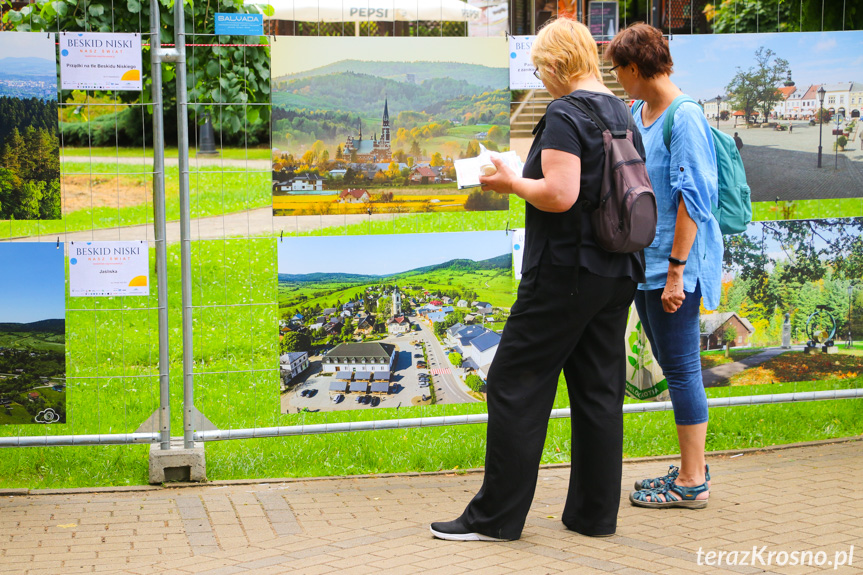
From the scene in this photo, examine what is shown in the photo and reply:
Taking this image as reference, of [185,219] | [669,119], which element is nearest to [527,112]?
[669,119]

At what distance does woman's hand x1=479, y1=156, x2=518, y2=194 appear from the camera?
3869mm

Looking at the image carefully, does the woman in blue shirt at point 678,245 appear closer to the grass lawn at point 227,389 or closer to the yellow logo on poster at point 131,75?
the grass lawn at point 227,389

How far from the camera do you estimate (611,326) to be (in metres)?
4.12

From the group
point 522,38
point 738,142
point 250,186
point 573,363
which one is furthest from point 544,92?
point 573,363

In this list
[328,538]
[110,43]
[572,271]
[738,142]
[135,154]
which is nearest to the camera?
[572,271]

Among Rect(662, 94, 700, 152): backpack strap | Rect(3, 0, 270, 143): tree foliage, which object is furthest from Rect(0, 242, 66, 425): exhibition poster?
Rect(662, 94, 700, 152): backpack strap

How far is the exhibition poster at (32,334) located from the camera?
5207mm

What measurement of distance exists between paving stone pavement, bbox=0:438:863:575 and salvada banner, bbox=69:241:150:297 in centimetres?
106

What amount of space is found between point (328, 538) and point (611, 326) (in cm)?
153

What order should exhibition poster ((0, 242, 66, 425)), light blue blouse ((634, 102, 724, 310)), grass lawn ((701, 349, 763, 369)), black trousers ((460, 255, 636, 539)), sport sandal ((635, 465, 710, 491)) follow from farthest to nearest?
1. grass lawn ((701, 349, 763, 369))
2. exhibition poster ((0, 242, 66, 425))
3. sport sandal ((635, 465, 710, 491))
4. light blue blouse ((634, 102, 724, 310))
5. black trousers ((460, 255, 636, 539))

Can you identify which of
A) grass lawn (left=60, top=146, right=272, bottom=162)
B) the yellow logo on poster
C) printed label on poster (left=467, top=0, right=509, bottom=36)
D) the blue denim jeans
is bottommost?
the blue denim jeans

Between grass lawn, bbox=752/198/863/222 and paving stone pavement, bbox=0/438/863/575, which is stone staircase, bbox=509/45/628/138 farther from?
paving stone pavement, bbox=0/438/863/575

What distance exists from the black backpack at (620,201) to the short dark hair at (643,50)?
24.1 inches

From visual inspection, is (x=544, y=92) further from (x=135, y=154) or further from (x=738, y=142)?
(x=135, y=154)
